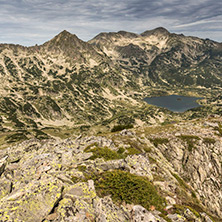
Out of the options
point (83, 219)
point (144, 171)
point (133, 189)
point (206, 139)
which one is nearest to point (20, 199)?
point (83, 219)

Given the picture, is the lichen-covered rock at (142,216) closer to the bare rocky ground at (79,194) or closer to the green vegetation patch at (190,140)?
the bare rocky ground at (79,194)

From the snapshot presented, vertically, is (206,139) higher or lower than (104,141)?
lower

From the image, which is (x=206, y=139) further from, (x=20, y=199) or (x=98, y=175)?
(x=20, y=199)

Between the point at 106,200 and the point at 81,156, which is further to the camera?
the point at 81,156

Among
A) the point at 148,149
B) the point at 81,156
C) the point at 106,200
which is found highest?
the point at 106,200

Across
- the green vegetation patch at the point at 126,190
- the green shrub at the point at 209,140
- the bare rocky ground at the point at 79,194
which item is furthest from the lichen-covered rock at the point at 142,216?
the green shrub at the point at 209,140

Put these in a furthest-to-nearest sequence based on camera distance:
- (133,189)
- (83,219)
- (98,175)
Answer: (98,175) < (133,189) < (83,219)

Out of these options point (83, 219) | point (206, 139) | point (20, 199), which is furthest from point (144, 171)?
point (206, 139)

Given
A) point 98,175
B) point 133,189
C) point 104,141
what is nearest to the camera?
point 133,189
